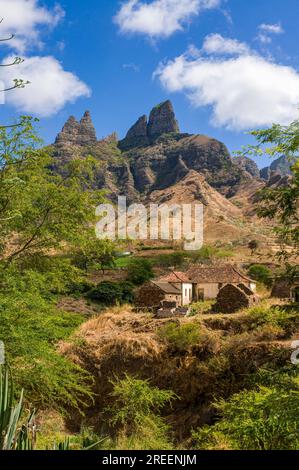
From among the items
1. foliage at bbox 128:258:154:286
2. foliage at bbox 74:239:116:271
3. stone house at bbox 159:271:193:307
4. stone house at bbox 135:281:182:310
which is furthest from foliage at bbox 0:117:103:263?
foliage at bbox 128:258:154:286

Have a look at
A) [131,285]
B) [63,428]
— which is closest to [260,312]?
[63,428]

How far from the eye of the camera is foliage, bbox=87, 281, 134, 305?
52.1 metres

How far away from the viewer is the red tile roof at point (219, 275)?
38847mm

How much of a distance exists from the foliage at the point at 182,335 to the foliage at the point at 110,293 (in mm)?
31434

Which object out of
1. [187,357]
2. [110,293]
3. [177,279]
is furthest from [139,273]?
[187,357]

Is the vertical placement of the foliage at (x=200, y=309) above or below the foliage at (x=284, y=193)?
below

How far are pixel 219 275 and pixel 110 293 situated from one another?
1670 cm

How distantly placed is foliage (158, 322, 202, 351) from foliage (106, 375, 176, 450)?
6.63 ft

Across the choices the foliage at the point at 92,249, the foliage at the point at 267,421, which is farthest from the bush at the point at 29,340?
the foliage at the point at 267,421

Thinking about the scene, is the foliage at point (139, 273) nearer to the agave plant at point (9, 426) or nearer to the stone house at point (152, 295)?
the stone house at point (152, 295)

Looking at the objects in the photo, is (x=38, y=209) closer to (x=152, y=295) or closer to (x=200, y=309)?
(x=200, y=309)

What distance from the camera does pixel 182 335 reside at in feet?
63.0

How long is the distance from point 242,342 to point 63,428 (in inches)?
303

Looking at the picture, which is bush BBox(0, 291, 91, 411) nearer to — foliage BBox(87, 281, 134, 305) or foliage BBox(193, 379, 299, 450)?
foliage BBox(193, 379, 299, 450)
